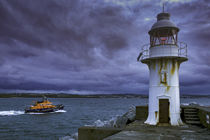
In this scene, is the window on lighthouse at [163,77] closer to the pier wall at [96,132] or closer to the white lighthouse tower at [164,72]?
the white lighthouse tower at [164,72]

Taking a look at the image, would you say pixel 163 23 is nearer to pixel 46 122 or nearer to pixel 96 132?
pixel 96 132

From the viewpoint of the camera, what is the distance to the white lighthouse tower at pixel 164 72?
10.2 m

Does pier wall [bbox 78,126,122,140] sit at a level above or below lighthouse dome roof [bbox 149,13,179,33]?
below

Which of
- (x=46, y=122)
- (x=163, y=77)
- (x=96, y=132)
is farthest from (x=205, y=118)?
(x=46, y=122)

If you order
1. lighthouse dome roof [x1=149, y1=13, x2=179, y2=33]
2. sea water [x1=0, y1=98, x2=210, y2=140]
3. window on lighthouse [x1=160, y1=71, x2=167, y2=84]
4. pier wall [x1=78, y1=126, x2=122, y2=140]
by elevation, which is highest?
lighthouse dome roof [x1=149, y1=13, x2=179, y2=33]

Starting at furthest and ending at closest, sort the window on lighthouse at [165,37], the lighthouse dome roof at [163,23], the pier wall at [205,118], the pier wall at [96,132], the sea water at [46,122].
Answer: the sea water at [46,122], the window on lighthouse at [165,37], the lighthouse dome roof at [163,23], the pier wall at [205,118], the pier wall at [96,132]

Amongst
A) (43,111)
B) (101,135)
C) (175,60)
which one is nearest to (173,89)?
(175,60)

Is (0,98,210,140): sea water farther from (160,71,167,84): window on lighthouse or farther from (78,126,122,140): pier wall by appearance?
(78,126,122,140): pier wall

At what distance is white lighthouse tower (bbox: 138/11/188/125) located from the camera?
10180 mm

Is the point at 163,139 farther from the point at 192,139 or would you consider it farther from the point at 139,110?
the point at 139,110

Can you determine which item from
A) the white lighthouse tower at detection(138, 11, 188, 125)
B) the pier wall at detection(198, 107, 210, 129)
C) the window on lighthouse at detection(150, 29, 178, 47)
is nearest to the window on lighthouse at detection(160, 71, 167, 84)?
the white lighthouse tower at detection(138, 11, 188, 125)

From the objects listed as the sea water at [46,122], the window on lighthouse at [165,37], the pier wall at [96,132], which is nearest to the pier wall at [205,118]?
the window on lighthouse at [165,37]

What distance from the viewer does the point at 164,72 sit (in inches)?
408

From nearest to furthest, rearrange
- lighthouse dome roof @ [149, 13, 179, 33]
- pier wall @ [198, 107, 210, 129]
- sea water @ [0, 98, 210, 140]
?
pier wall @ [198, 107, 210, 129] → lighthouse dome roof @ [149, 13, 179, 33] → sea water @ [0, 98, 210, 140]
